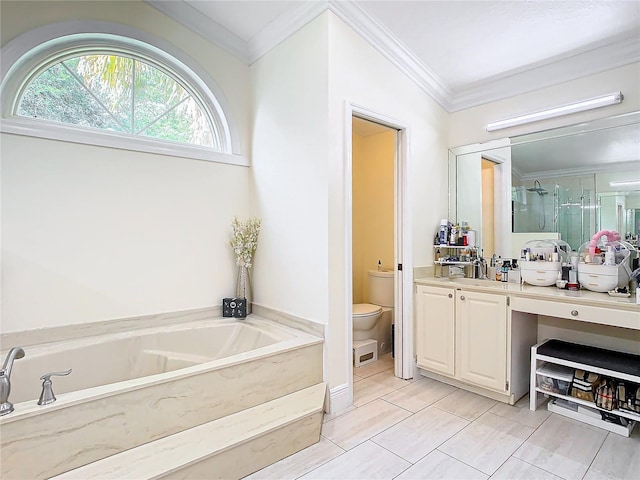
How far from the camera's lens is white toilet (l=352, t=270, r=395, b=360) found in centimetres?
324

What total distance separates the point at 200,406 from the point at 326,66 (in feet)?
7.06

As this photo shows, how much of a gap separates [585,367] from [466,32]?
7.73 ft

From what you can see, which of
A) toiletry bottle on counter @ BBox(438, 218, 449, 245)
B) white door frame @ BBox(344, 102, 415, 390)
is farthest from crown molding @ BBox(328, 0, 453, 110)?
toiletry bottle on counter @ BBox(438, 218, 449, 245)

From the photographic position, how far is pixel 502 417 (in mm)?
2232

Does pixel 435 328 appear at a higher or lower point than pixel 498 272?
lower

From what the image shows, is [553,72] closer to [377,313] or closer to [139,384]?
[377,313]

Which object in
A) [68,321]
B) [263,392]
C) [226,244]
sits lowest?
[263,392]

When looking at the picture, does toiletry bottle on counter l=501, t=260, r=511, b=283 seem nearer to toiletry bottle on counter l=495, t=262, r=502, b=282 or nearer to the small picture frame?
toiletry bottle on counter l=495, t=262, r=502, b=282

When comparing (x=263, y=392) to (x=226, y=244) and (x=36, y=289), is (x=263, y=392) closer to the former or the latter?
(x=226, y=244)

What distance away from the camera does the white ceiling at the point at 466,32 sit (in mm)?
2174

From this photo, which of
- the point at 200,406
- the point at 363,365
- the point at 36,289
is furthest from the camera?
the point at 363,365

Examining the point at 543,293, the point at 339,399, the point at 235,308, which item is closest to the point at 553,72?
the point at 543,293

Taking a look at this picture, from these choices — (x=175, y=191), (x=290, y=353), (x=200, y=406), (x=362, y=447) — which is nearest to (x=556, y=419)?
A: (x=362, y=447)

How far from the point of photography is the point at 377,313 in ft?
10.8
